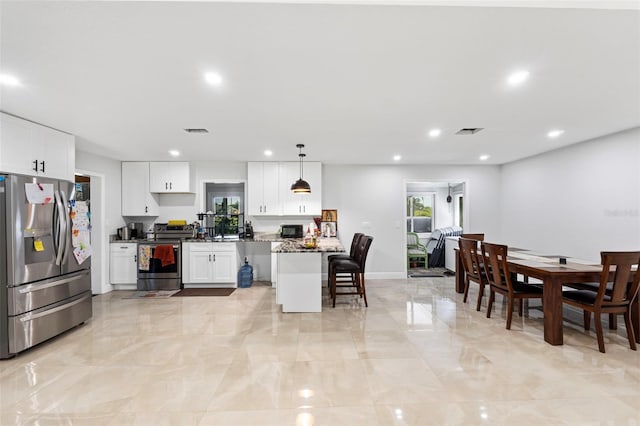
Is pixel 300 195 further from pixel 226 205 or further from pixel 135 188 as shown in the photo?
pixel 135 188

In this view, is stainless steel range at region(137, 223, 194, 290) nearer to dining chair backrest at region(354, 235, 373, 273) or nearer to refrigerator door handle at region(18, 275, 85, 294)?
refrigerator door handle at region(18, 275, 85, 294)

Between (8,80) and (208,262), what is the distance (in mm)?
3641

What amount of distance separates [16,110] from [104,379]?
8.72 ft

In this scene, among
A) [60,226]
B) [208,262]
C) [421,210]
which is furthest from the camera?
[421,210]

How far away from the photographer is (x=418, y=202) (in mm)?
8508

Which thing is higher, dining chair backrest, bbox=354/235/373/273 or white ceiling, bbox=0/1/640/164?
white ceiling, bbox=0/1/640/164

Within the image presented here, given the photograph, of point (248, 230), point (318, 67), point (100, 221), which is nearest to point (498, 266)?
point (318, 67)

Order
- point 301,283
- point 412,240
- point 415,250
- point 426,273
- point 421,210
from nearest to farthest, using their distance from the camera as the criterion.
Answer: point 301,283 → point 426,273 → point 415,250 → point 412,240 → point 421,210

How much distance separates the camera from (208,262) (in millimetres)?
5379

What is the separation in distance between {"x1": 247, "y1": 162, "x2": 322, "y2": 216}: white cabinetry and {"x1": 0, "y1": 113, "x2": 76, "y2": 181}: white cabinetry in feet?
8.89

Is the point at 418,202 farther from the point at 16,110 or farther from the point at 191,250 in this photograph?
the point at 16,110

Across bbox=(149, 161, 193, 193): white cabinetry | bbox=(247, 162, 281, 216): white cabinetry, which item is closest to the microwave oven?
bbox=(247, 162, 281, 216): white cabinetry

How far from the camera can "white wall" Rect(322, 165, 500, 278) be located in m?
6.14

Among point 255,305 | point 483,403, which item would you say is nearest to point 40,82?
point 255,305
